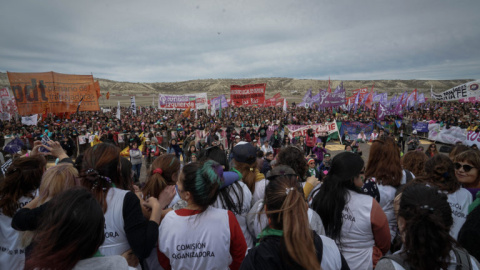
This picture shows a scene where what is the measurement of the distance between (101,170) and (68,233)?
909 millimetres

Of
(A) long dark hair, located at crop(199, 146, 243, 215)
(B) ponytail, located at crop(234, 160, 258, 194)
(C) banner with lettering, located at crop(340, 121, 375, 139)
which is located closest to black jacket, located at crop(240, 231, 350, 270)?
(A) long dark hair, located at crop(199, 146, 243, 215)

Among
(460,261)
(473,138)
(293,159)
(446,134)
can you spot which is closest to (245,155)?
(293,159)

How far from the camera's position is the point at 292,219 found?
1.43 meters

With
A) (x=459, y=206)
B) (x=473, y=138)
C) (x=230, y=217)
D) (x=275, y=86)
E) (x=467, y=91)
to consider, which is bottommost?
(x=473, y=138)

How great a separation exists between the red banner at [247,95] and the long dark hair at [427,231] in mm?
17527

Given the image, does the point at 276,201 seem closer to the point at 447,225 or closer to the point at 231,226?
the point at 231,226

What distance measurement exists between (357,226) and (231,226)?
1.11m

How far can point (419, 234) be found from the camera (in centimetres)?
138

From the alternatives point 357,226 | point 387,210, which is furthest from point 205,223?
point 387,210

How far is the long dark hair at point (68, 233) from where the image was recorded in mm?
1188

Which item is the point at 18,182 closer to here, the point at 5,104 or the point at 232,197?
the point at 232,197

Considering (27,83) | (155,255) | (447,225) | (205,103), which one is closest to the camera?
(447,225)

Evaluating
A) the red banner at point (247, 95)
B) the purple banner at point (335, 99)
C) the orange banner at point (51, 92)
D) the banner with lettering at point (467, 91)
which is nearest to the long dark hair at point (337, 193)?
the banner with lettering at point (467, 91)

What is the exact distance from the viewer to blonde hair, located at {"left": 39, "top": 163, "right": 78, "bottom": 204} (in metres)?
2.07
